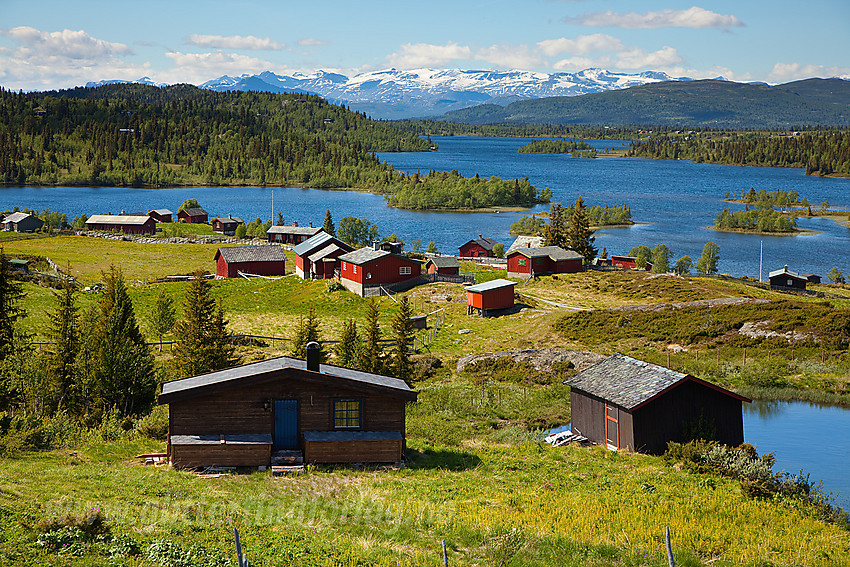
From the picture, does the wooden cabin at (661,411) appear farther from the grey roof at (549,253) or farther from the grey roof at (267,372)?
the grey roof at (549,253)

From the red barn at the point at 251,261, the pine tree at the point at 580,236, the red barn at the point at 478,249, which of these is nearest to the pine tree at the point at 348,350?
the red barn at the point at 251,261

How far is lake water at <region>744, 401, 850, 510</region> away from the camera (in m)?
24.7

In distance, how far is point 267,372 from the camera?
787 inches

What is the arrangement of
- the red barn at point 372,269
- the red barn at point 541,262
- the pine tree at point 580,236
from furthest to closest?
the pine tree at point 580,236
the red barn at point 541,262
the red barn at point 372,269

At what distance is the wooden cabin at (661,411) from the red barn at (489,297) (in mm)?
28745

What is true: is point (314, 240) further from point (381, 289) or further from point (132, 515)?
point (132, 515)

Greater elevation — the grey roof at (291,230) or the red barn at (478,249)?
the grey roof at (291,230)

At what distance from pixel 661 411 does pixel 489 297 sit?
3092cm

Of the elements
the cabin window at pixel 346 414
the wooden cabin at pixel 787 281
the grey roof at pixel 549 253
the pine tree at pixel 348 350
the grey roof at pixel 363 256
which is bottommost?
the wooden cabin at pixel 787 281

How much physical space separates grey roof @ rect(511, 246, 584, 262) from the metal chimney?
168 feet

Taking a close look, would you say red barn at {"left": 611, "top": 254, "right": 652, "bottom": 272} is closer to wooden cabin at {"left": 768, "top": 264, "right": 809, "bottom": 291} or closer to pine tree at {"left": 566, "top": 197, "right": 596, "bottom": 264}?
pine tree at {"left": 566, "top": 197, "right": 596, "bottom": 264}

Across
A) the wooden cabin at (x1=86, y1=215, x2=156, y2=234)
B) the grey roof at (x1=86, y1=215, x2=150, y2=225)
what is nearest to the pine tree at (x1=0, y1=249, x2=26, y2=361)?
the wooden cabin at (x1=86, y1=215, x2=156, y2=234)

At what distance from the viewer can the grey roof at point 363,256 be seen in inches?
2396

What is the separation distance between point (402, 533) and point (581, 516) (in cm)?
402
